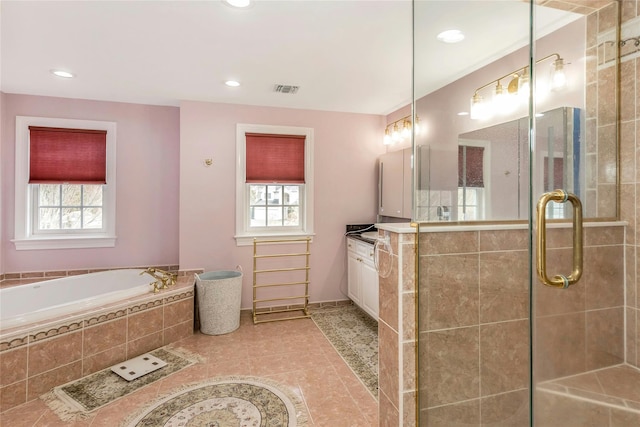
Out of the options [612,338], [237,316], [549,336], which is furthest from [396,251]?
[237,316]

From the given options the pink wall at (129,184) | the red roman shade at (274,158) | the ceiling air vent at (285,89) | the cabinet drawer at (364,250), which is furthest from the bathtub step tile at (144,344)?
the ceiling air vent at (285,89)

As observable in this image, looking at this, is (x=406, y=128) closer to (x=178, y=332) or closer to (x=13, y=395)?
(x=178, y=332)

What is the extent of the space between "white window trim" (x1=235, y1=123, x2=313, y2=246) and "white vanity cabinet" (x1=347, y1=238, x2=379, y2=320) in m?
0.58

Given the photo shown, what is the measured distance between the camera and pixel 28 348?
2.08 m

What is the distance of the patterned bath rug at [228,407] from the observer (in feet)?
6.11

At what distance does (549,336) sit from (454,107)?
1176mm

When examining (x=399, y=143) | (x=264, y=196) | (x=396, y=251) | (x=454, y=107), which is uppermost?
(x=399, y=143)

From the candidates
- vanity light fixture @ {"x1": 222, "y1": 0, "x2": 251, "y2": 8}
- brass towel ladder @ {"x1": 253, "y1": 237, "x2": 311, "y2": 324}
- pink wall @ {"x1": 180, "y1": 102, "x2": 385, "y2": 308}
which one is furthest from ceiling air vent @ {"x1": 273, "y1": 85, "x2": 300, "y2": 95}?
brass towel ladder @ {"x1": 253, "y1": 237, "x2": 311, "y2": 324}

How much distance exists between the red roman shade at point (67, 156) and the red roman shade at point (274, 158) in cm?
160

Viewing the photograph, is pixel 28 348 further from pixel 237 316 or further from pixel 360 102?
pixel 360 102

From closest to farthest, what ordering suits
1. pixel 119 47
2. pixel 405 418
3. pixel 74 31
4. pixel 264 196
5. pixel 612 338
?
1. pixel 405 418
2. pixel 612 338
3. pixel 74 31
4. pixel 119 47
5. pixel 264 196

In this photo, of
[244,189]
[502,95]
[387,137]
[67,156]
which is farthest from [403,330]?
[67,156]

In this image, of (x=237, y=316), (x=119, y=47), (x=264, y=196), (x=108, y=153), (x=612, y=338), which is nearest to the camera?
(x=612, y=338)

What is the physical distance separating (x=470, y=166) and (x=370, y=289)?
2011 millimetres
